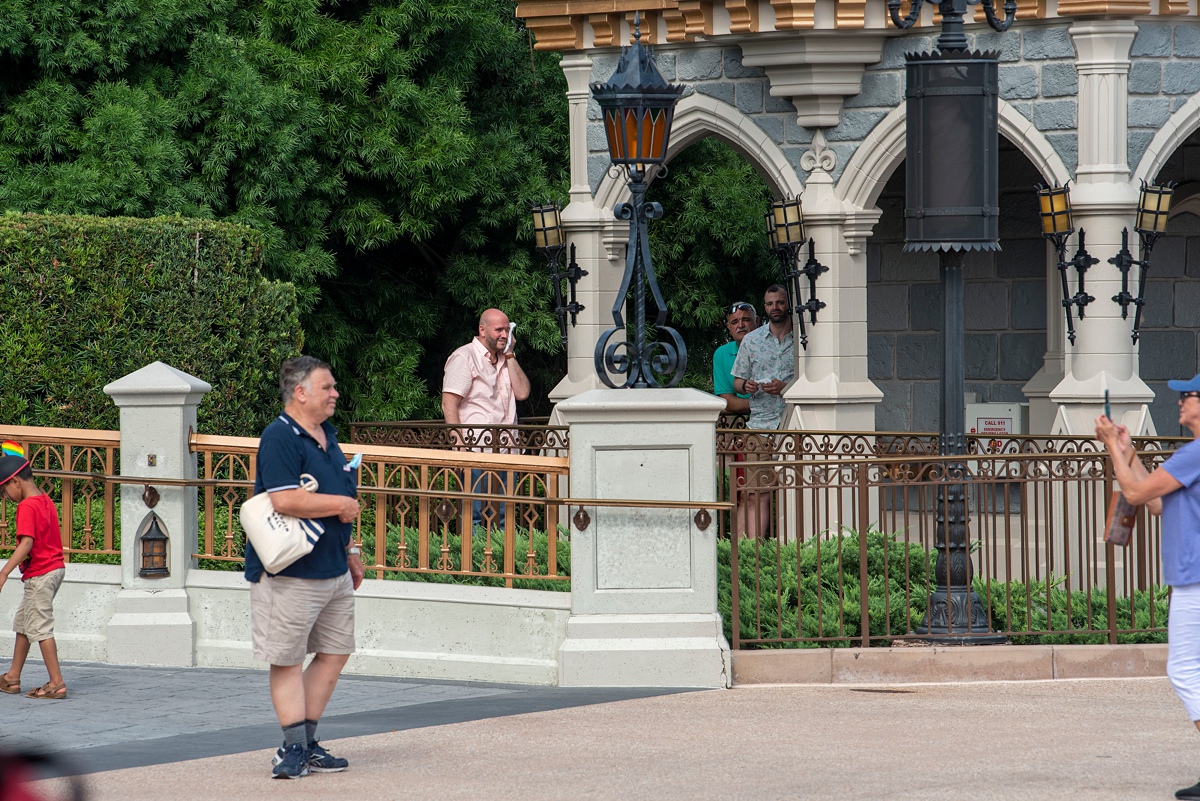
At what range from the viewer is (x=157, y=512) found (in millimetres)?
10359

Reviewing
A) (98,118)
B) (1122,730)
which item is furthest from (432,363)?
(1122,730)

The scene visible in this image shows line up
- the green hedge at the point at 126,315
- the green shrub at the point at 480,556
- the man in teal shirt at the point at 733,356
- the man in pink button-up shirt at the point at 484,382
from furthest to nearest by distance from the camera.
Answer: the man in teal shirt at the point at 733,356
the man in pink button-up shirt at the point at 484,382
the green hedge at the point at 126,315
the green shrub at the point at 480,556

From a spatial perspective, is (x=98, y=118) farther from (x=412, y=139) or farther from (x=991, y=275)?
(x=991, y=275)

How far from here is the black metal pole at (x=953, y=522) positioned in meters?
9.72

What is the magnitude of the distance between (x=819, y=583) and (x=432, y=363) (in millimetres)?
10184

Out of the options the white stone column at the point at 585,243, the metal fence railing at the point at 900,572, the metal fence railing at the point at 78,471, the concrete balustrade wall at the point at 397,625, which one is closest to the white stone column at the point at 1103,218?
the metal fence railing at the point at 900,572

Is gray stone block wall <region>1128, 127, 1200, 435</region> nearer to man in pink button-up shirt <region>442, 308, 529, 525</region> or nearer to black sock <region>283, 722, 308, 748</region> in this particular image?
man in pink button-up shirt <region>442, 308, 529, 525</region>

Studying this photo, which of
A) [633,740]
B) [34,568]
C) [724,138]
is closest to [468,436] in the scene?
[724,138]

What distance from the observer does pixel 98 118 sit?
15.7m

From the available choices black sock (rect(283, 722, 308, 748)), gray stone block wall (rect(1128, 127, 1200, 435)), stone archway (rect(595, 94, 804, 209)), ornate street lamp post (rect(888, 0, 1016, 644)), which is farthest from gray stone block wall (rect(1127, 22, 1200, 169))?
black sock (rect(283, 722, 308, 748))

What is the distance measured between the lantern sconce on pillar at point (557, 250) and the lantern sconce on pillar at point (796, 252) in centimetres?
184

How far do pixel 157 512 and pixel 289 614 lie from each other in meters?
3.44

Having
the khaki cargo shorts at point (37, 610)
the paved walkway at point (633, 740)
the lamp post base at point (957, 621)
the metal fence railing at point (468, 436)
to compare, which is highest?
the metal fence railing at point (468, 436)

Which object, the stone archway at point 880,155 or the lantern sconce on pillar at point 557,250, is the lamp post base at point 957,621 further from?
the lantern sconce on pillar at point 557,250
